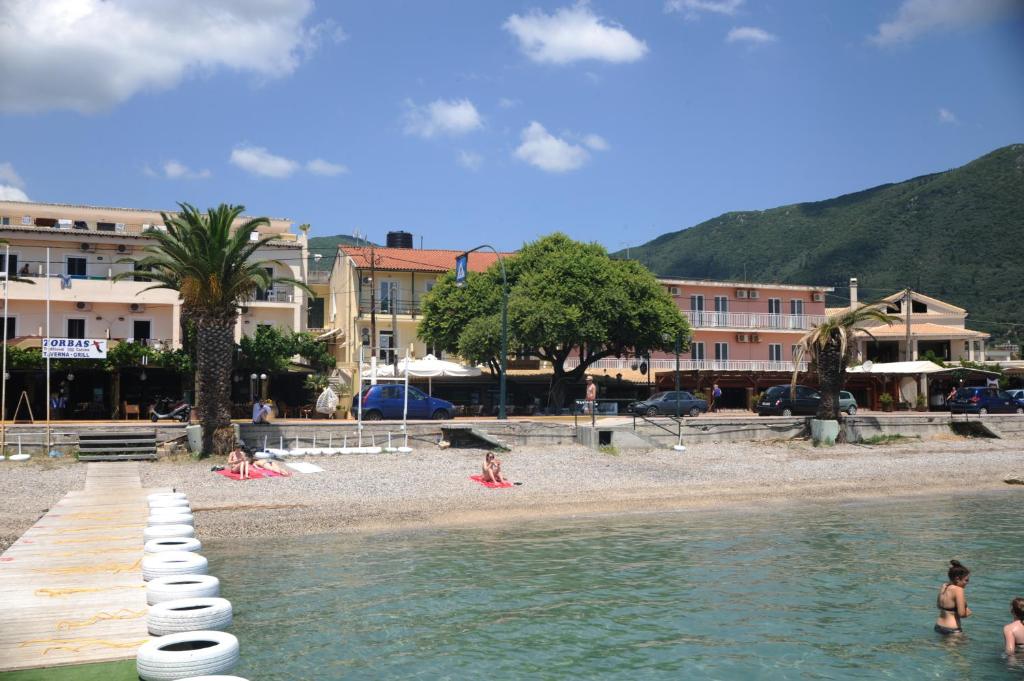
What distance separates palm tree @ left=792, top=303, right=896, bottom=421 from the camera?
3472 centimetres

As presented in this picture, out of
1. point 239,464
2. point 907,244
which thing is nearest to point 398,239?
point 239,464

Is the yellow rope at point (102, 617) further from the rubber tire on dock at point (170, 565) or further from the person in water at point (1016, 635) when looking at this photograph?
the person in water at point (1016, 635)

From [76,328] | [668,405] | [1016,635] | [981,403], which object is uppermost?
[76,328]

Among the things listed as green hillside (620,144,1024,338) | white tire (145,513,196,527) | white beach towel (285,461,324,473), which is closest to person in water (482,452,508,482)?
white beach towel (285,461,324,473)

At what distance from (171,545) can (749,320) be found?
1980 inches

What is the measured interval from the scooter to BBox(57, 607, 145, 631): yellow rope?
23173mm

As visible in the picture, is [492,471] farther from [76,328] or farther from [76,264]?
[76,264]

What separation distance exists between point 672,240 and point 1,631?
170m

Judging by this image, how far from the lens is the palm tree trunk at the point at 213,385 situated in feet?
89.4

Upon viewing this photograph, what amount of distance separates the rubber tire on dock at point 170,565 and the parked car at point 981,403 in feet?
133

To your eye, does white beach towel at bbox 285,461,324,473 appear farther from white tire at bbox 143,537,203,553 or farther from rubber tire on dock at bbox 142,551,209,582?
rubber tire on dock at bbox 142,551,209,582

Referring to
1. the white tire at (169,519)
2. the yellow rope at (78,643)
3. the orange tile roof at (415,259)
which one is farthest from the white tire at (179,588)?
the orange tile roof at (415,259)

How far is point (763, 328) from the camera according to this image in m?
58.8

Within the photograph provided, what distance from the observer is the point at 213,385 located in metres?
27.3
